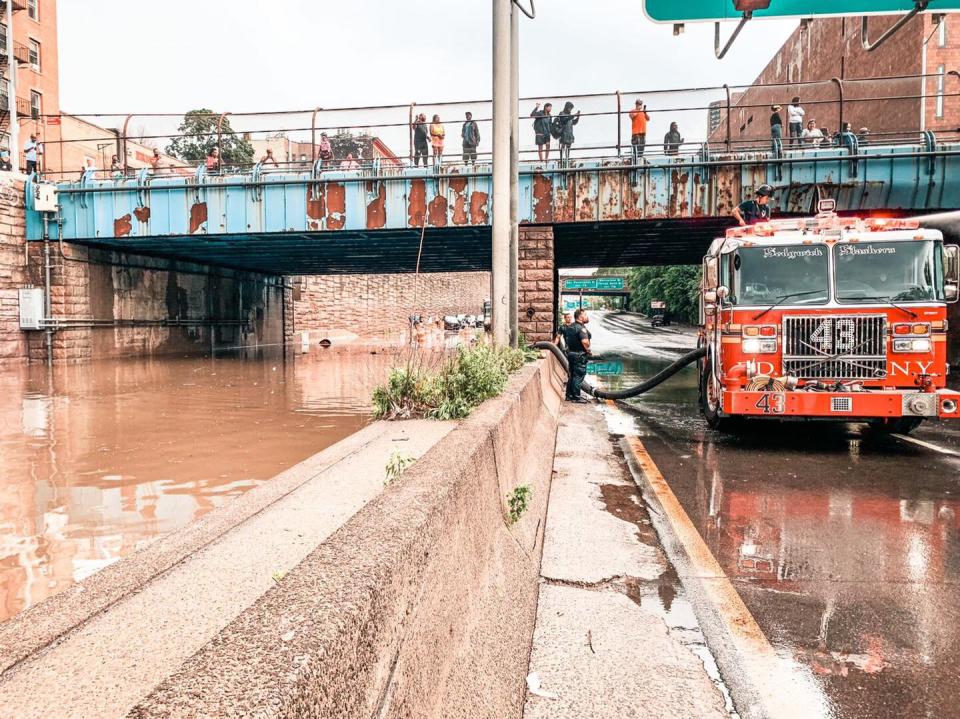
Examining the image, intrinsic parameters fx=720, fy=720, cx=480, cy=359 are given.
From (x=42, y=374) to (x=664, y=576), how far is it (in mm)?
22790

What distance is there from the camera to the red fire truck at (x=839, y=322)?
352 inches

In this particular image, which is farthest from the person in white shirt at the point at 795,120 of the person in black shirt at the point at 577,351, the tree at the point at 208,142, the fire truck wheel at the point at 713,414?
the tree at the point at 208,142

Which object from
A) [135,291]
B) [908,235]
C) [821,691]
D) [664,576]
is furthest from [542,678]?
[135,291]

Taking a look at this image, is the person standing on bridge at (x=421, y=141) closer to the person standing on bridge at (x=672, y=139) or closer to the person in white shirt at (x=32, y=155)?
the person standing on bridge at (x=672, y=139)

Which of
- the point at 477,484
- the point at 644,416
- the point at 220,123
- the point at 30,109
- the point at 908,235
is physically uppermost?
the point at 30,109

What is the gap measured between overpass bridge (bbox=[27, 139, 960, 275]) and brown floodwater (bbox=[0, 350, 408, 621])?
5518mm

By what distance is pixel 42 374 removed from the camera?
Answer: 72.8ft

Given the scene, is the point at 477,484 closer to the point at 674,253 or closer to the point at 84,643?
the point at 84,643

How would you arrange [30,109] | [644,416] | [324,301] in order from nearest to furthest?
[644,416]
[30,109]
[324,301]

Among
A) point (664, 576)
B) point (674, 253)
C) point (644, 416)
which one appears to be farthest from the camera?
point (674, 253)

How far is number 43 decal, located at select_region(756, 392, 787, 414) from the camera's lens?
357 inches

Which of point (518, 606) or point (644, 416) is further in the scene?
→ point (644, 416)

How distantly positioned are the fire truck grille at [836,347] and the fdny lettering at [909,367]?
111mm

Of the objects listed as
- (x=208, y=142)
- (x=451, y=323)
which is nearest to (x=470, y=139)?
(x=208, y=142)
